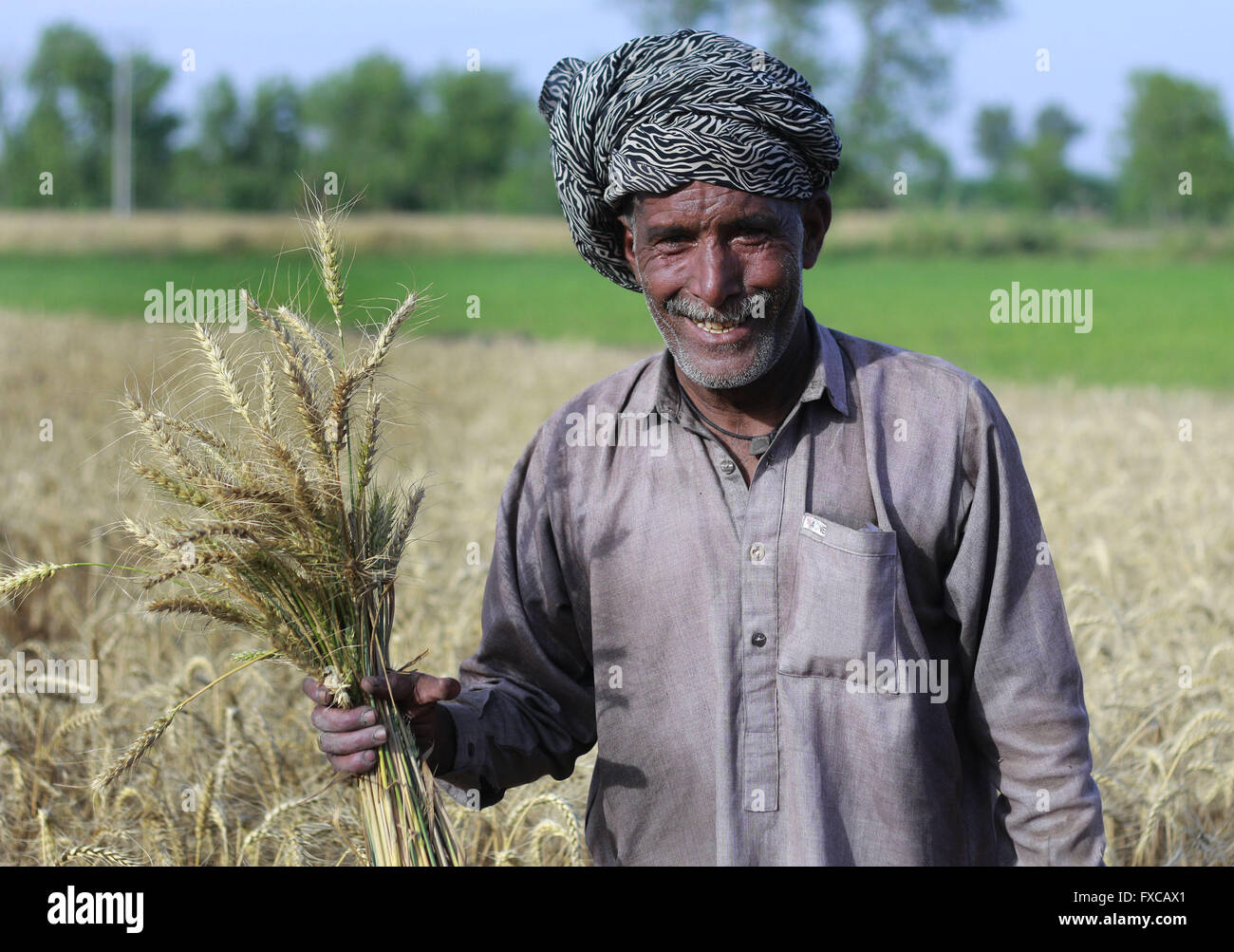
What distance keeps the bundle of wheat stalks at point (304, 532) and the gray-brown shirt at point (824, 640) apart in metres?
0.25

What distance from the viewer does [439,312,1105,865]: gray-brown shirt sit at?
1951 mm

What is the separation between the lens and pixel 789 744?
197 centimetres

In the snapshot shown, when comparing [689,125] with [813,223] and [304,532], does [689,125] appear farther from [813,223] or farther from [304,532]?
[304,532]

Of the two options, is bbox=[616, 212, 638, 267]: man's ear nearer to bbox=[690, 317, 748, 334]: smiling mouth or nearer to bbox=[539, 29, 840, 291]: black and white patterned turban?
bbox=[539, 29, 840, 291]: black and white patterned turban

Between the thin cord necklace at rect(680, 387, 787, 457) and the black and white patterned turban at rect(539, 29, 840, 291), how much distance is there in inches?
14.6

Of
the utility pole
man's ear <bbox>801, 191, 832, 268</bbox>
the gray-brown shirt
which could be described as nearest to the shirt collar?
the gray-brown shirt

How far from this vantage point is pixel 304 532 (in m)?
1.67

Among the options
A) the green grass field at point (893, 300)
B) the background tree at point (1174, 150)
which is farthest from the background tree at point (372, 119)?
the background tree at point (1174, 150)

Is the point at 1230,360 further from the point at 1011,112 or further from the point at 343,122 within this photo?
the point at 1011,112

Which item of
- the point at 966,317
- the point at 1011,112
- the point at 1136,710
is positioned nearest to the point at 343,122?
the point at 966,317

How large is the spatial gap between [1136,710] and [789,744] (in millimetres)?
2037

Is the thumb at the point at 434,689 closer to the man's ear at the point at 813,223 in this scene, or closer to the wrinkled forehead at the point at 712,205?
the wrinkled forehead at the point at 712,205

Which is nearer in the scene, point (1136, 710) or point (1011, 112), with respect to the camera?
point (1136, 710)

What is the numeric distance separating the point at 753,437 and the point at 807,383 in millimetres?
128
